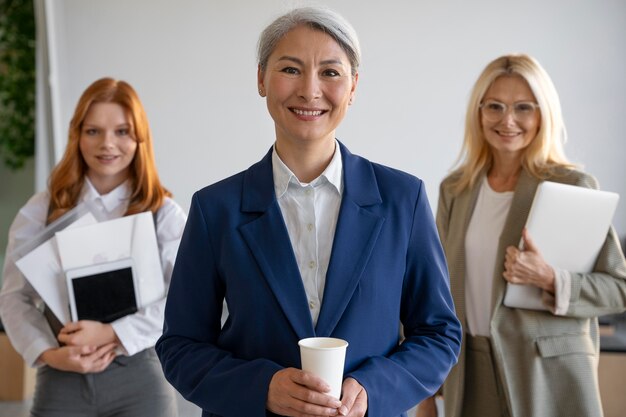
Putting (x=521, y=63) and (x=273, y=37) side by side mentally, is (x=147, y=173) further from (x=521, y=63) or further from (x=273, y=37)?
(x=521, y=63)

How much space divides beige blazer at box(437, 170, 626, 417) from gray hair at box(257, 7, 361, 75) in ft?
3.78

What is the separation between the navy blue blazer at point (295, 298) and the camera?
4.51ft

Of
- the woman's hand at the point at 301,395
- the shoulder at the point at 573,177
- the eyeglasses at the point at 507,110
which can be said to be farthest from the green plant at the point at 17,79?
the woman's hand at the point at 301,395

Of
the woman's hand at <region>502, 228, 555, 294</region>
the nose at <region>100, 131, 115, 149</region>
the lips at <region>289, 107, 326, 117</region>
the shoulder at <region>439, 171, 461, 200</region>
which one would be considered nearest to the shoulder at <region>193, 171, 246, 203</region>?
the lips at <region>289, 107, 326, 117</region>

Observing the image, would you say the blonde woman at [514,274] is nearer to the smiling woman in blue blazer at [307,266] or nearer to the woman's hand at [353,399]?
the smiling woman in blue blazer at [307,266]

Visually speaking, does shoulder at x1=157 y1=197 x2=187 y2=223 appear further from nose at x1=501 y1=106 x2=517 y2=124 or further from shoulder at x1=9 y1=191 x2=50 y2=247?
nose at x1=501 y1=106 x2=517 y2=124

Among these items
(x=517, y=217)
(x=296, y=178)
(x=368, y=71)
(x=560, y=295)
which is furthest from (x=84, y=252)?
(x=368, y=71)

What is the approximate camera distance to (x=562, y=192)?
91.8 inches

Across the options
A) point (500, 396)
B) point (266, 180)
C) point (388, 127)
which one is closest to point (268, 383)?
point (266, 180)

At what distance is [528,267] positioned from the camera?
7.57ft

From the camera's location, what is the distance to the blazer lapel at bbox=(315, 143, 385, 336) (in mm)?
A: 1388

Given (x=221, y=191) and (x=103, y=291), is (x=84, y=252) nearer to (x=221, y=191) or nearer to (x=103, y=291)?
(x=103, y=291)

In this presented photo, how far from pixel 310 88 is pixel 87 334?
1.22 m

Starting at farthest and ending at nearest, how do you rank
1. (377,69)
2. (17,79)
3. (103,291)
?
(17,79) < (377,69) < (103,291)
